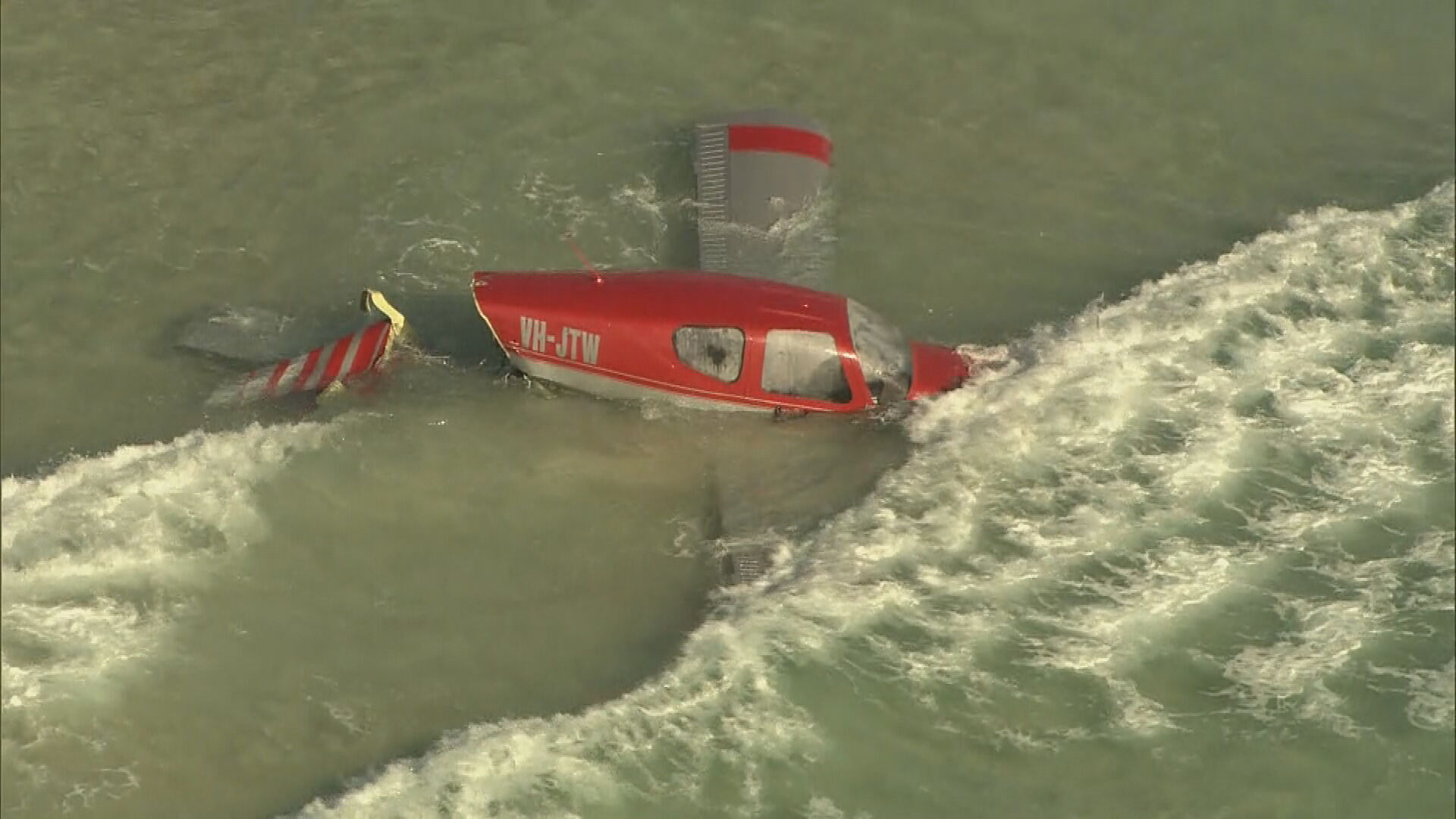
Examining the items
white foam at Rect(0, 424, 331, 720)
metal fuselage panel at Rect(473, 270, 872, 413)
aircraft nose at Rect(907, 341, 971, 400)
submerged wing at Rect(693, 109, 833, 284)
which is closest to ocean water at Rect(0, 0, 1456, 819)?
white foam at Rect(0, 424, 331, 720)

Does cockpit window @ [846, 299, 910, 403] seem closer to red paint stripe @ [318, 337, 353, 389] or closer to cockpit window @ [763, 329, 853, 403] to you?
cockpit window @ [763, 329, 853, 403]

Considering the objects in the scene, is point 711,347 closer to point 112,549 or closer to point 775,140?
point 775,140

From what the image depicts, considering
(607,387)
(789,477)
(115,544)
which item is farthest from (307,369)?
(789,477)

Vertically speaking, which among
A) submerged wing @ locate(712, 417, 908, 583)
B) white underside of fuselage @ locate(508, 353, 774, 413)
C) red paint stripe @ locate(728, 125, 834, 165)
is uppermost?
red paint stripe @ locate(728, 125, 834, 165)

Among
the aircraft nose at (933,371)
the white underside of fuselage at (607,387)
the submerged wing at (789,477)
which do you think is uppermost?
the aircraft nose at (933,371)

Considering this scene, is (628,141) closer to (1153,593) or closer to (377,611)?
(377,611)

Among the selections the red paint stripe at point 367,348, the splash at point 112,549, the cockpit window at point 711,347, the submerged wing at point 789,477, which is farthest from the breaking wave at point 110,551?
the submerged wing at point 789,477

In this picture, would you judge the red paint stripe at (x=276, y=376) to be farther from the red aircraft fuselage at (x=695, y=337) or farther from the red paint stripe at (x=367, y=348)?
the red aircraft fuselage at (x=695, y=337)
